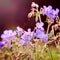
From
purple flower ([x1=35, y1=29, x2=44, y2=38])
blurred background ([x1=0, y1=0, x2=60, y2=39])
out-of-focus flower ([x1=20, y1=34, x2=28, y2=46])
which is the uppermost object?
blurred background ([x1=0, y1=0, x2=60, y2=39])

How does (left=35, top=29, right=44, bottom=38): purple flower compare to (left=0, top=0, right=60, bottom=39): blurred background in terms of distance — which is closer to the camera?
(left=35, top=29, right=44, bottom=38): purple flower

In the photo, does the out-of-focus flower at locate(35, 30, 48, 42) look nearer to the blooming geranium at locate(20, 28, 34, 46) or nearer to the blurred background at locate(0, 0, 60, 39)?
the blooming geranium at locate(20, 28, 34, 46)

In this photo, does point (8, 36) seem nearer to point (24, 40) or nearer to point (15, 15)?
point (24, 40)

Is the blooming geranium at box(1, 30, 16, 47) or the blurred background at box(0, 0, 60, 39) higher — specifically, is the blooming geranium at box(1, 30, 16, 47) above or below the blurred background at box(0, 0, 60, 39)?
below

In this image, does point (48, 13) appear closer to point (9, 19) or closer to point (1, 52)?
point (1, 52)

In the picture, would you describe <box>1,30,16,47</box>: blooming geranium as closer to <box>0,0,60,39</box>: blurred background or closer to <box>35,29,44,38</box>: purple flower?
→ <box>35,29,44,38</box>: purple flower

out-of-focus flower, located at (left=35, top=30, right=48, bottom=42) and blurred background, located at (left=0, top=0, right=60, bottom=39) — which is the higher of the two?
blurred background, located at (left=0, top=0, right=60, bottom=39)

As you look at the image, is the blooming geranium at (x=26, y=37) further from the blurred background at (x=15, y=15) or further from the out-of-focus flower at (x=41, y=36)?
the blurred background at (x=15, y=15)

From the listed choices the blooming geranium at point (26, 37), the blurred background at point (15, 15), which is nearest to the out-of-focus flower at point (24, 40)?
the blooming geranium at point (26, 37)

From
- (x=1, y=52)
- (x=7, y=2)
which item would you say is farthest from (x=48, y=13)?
(x=7, y=2)

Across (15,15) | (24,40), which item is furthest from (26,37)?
(15,15)

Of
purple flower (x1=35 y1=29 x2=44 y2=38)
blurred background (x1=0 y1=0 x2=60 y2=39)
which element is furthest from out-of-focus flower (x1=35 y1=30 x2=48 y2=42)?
blurred background (x1=0 y1=0 x2=60 y2=39)
